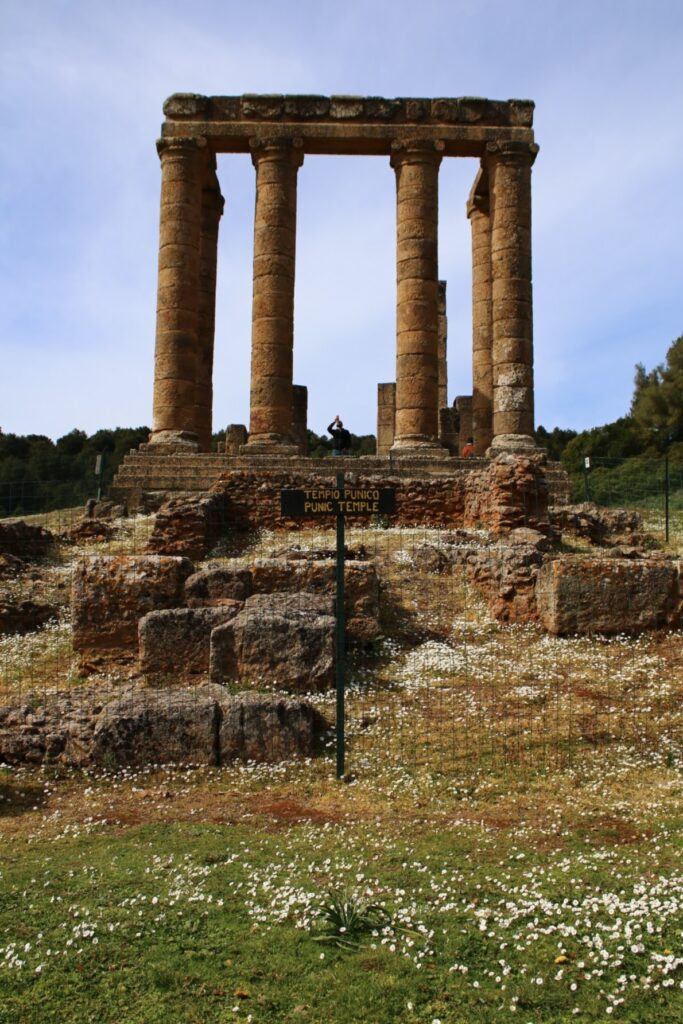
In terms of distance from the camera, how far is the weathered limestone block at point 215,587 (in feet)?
41.4

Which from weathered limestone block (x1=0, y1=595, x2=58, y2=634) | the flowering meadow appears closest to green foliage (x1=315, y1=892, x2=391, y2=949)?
the flowering meadow

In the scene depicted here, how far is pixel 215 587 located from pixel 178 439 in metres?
12.7

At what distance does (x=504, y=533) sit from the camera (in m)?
17.1

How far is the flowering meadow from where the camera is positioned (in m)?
4.80

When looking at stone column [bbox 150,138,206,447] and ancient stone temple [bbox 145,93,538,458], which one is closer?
stone column [bbox 150,138,206,447]

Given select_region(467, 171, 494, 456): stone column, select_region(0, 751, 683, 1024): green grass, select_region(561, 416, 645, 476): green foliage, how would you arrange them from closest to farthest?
select_region(0, 751, 683, 1024): green grass → select_region(467, 171, 494, 456): stone column → select_region(561, 416, 645, 476): green foliage

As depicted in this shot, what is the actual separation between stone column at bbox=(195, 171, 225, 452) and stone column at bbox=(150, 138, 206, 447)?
2.48 meters

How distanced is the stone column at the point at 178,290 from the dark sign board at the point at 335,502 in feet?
53.2

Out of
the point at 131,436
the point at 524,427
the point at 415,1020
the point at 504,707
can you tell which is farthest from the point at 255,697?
the point at 131,436

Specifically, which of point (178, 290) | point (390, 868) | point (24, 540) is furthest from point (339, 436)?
point (390, 868)

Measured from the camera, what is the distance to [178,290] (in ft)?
83.8

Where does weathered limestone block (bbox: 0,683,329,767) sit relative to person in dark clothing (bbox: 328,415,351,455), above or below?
below

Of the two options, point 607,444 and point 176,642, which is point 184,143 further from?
point 607,444

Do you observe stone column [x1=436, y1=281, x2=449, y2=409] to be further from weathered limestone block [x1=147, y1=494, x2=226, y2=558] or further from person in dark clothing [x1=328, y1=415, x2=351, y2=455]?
weathered limestone block [x1=147, y1=494, x2=226, y2=558]
